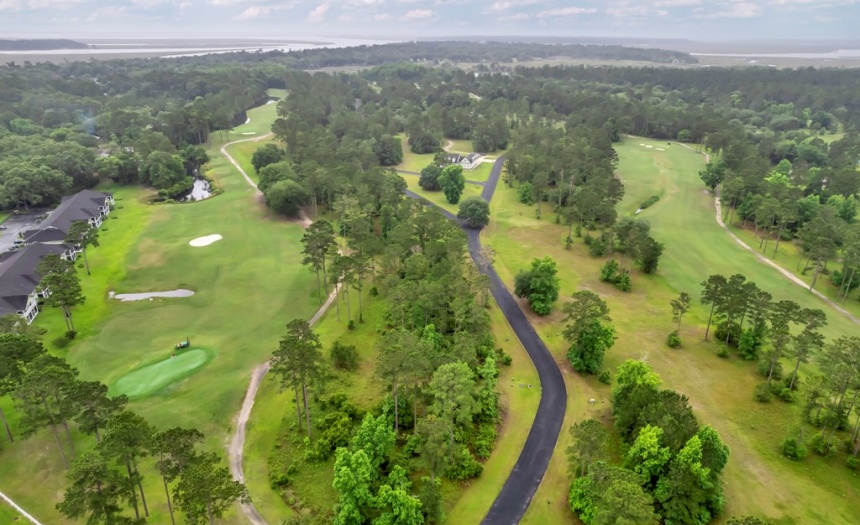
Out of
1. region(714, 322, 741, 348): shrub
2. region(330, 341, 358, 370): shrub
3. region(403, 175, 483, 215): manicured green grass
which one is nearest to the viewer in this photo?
region(330, 341, 358, 370): shrub

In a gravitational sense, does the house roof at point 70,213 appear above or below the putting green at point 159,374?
above

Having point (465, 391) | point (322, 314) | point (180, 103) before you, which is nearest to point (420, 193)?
point (322, 314)

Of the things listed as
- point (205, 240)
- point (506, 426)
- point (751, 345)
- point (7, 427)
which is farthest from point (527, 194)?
point (7, 427)

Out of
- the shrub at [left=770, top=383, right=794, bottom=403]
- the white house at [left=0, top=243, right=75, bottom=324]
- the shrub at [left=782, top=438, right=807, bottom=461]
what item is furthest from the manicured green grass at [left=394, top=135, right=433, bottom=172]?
the shrub at [left=782, top=438, right=807, bottom=461]

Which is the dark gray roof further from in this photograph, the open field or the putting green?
the putting green

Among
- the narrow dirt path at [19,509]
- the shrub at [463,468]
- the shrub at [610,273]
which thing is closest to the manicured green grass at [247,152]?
the shrub at [610,273]

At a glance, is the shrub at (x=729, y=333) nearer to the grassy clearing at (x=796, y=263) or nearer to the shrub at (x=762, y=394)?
the shrub at (x=762, y=394)

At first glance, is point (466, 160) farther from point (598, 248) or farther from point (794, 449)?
point (794, 449)
